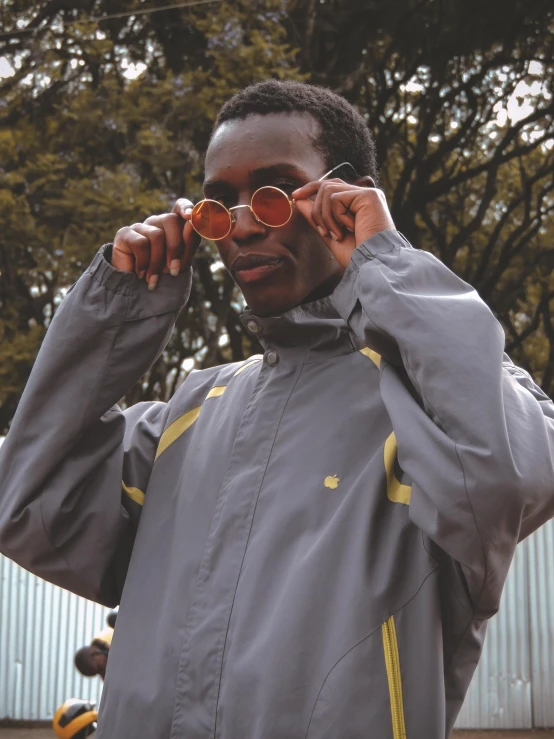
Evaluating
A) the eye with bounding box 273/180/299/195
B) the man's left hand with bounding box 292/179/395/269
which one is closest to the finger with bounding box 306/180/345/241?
the man's left hand with bounding box 292/179/395/269

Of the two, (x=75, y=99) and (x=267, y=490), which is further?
(x=75, y=99)

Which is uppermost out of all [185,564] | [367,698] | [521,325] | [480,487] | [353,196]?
[353,196]

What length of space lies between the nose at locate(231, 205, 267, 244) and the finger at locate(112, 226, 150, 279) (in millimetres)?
208

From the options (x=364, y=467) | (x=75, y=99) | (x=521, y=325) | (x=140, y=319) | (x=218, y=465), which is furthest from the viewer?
(x=521, y=325)

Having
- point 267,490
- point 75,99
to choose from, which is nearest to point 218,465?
point 267,490

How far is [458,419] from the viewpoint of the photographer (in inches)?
59.2

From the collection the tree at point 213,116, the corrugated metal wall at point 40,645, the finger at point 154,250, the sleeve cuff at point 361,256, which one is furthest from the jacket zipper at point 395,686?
the corrugated metal wall at point 40,645

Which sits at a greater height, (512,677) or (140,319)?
(140,319)

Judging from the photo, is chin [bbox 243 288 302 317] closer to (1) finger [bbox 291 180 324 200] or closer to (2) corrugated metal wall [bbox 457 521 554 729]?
(1) finger [bbox 291 180 324 200]

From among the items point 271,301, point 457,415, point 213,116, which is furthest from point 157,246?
point 213,116

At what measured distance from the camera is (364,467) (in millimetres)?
1693

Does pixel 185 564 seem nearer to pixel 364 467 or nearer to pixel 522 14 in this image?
pixel 364 467

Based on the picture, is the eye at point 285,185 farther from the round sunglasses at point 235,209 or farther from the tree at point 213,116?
the tree at point 213,116

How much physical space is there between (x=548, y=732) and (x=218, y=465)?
365 inches
